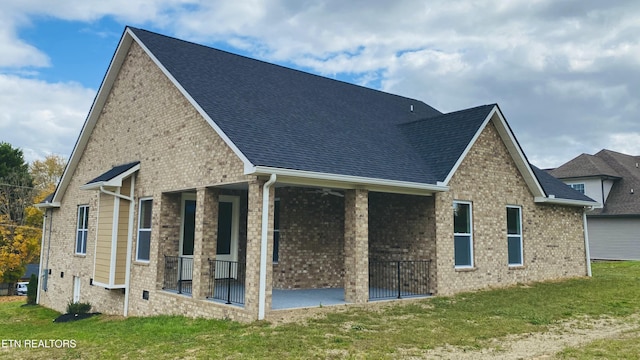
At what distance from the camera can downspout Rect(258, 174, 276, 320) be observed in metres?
9.18

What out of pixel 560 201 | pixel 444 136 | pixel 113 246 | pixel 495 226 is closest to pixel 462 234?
pixel 495 226

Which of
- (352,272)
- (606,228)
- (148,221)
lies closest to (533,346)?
(352,272)

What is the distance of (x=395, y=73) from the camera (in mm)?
26359

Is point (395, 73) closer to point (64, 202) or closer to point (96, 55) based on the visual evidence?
point (96, 55)

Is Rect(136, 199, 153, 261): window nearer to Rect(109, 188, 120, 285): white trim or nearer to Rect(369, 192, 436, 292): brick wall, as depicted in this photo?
Rect(109, 188, 120, 285): white trim

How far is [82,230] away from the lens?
1741 cm

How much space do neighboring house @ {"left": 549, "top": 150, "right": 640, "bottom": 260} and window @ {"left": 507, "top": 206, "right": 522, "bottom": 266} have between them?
1601 cm

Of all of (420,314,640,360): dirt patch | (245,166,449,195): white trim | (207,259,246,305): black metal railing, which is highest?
(245,166,449,195): white trim

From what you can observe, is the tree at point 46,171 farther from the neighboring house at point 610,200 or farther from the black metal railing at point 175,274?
the neighboring house at point 610,200

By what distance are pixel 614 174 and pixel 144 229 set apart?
2983 centimetres

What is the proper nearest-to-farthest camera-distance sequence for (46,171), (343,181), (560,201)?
(343,181)
(560,201)
(46,171)

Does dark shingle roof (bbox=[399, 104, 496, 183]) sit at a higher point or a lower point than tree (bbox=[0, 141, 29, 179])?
lower

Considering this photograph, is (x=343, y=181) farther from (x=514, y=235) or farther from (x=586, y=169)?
(x=586, y=169)

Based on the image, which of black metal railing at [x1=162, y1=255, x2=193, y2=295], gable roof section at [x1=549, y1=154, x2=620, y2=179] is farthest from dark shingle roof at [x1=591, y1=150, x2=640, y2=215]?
black metal railing at [x1=162, y1=255, x2=193, y2=295]
